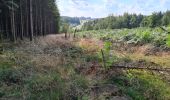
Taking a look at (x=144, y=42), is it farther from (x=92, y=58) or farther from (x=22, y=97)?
(x=22, y=97)

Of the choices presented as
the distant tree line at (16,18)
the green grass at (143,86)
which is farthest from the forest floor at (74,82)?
the distant tree line at (16,18)

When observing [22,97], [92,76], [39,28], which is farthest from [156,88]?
[39,28]

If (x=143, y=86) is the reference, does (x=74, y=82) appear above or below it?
above

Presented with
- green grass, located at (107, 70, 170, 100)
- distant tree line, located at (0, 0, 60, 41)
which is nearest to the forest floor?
green grass, located at (107, 70, 170, 100)

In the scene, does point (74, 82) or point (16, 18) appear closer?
point (74, 82)

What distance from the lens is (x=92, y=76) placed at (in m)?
10.2

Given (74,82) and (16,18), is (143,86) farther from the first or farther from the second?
(16,18)

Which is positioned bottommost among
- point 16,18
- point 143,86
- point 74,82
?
point 143,86

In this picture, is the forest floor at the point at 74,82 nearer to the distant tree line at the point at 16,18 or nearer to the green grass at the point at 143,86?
the green grass at the point at 143,86

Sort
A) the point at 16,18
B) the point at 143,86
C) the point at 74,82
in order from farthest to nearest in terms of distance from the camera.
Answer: the point at 16,18 < the point at 143,86 < the point at 74,82

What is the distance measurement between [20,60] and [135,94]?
18.0 ft

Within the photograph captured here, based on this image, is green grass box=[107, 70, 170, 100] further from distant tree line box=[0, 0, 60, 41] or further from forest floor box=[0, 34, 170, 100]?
distant tree line box=[0, 0, 60, 41]

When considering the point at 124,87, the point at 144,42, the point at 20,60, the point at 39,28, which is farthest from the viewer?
the point at 39,28

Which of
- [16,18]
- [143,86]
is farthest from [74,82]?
[16,18]
